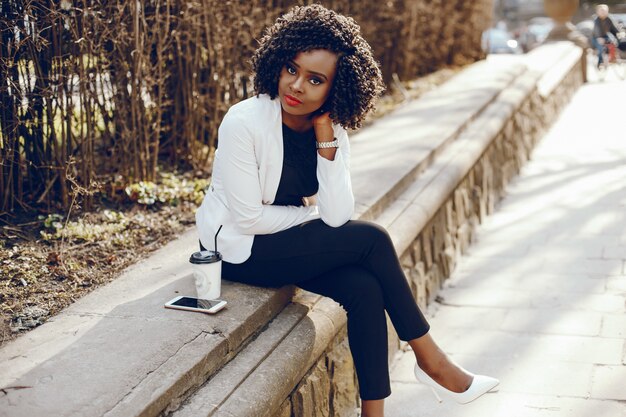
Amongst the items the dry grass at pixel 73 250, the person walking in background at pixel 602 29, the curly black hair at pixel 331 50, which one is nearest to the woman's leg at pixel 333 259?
the curly black hair at pixel 331 50

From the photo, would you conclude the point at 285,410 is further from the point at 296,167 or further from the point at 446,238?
the point at 446,238

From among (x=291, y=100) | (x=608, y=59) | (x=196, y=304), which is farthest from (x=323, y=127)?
(x=608, y=59)

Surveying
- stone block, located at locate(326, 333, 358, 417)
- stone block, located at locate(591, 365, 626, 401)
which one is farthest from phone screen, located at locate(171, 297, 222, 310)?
stone block, located at locate(591, 365, 626, 401)

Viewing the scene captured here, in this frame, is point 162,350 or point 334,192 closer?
point 162,350

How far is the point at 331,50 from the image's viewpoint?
306 centimetres

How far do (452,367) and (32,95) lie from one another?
7.06ft

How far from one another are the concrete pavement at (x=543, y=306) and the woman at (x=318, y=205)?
1.74 ft

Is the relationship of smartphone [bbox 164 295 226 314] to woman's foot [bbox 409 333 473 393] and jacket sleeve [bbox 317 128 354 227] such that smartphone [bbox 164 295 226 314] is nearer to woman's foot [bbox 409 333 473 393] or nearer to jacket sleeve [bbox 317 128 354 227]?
jacket sleeve [bbox 317 128 354 227]

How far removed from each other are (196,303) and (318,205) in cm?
62

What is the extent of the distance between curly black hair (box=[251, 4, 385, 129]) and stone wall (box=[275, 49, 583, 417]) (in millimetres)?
968

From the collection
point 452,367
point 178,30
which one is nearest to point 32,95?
point 178,30

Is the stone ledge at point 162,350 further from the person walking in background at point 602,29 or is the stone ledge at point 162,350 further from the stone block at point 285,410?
the person walking in background at point 602,29

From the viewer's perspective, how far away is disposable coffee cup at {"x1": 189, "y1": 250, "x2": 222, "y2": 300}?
9.32 ft

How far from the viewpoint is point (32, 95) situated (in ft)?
12.0
